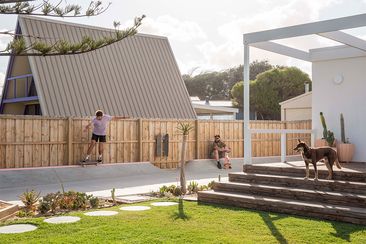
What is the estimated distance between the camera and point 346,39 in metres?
9.22

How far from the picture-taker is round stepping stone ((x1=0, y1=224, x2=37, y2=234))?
6328 mm

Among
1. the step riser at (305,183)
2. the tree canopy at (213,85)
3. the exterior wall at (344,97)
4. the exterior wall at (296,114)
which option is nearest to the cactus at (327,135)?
the exterior wall at (344,97)

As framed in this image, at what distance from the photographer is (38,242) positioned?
5695mm

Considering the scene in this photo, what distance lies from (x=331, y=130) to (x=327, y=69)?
149cm

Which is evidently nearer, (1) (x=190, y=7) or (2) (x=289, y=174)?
(2) (x=289, y=174)

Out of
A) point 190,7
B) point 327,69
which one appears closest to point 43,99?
point 190,7

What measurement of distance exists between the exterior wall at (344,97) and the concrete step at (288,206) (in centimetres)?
371

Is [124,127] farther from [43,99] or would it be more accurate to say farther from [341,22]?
[341,22]

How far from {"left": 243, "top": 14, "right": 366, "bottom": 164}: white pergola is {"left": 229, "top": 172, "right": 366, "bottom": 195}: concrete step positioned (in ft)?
1.76

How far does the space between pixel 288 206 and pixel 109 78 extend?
13.8 meters

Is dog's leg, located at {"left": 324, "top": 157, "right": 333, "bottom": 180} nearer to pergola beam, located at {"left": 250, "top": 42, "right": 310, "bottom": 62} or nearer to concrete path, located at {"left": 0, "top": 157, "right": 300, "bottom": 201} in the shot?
pergola beam, located at {"left": 250, "top": 42, "right": 310, "bottom": 62}

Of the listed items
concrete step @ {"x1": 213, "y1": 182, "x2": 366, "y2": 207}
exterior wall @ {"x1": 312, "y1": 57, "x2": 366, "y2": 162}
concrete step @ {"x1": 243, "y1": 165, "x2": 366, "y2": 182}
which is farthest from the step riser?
exterior wall @ {"x1": 312, "y1": 57, "x2": 366, "y2": 162}

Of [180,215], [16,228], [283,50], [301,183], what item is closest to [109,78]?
[283,50]

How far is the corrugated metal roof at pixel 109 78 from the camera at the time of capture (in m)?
18.2
